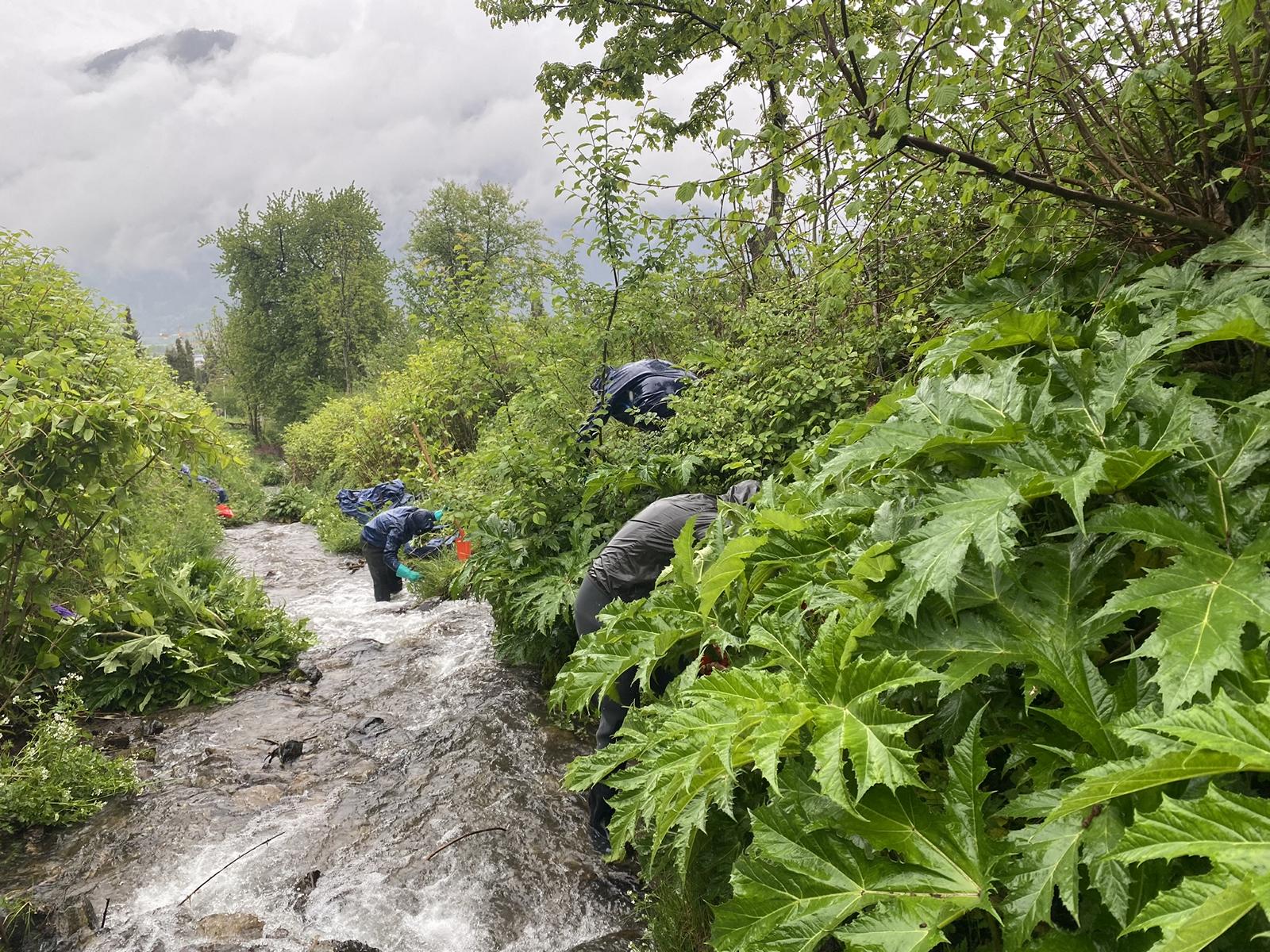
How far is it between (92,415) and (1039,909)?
4957 mm

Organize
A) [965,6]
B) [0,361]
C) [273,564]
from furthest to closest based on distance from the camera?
1. [273,564]
2. [0,361]
3. [965,6]

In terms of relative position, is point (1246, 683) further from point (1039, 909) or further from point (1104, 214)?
point (1104, 214)

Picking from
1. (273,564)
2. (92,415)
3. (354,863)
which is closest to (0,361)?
(92,415)

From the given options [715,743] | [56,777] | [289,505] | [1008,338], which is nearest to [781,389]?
[1008,338]

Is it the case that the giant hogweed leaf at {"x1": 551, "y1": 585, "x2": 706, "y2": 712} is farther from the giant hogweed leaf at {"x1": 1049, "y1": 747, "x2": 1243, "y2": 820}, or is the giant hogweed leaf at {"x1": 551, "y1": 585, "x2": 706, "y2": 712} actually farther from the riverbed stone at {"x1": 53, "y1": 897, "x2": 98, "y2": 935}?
the riverbed stone at {"x1": 53, "y1": 897, "x2": 98, "y2": 935}

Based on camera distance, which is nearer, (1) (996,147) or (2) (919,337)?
(1) (996,147)

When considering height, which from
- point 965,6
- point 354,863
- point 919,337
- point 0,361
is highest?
point 0,361

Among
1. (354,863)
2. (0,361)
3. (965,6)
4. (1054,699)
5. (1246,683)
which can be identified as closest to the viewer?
(1246,683)

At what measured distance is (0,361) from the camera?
4383mm

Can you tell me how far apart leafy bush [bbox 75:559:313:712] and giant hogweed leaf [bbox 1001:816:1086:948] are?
19.8 ft

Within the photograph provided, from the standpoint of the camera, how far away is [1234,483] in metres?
1.18

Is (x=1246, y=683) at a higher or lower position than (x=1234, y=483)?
lower

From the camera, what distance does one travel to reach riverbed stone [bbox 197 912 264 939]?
319cm

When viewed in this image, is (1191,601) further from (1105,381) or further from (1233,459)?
(1105,381)
